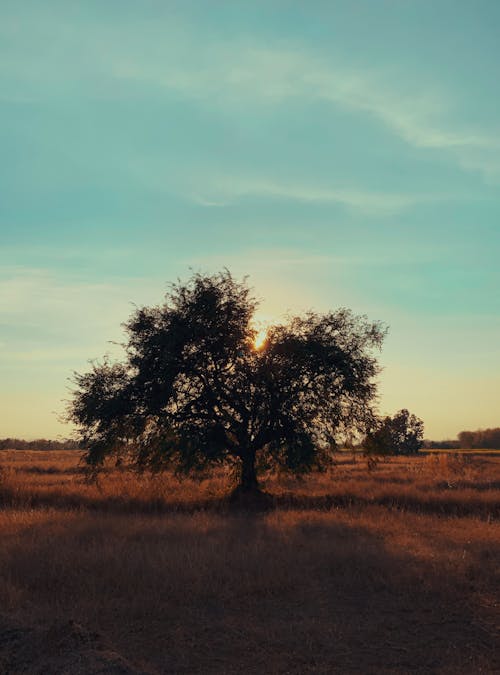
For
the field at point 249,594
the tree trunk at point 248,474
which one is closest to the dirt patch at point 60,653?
the field at point 249,594

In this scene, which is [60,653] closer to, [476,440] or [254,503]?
[254,503]

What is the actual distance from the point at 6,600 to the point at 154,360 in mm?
15121

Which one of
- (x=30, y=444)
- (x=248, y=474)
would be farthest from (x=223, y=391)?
(x=30, y=444)

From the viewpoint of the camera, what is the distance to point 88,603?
10305 mm

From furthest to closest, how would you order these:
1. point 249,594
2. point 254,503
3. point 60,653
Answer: point 254,503, point 249,594, point 60,653

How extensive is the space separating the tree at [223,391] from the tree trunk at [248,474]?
0.14 feet

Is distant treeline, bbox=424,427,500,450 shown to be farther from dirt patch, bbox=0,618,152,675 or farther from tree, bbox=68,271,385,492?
dirt patch, bbox=0,618,152,675

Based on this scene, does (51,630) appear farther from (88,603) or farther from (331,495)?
(331,495)

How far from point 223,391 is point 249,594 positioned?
1425 centimetres

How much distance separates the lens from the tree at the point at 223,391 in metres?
24.9

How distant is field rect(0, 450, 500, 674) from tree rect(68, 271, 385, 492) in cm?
588

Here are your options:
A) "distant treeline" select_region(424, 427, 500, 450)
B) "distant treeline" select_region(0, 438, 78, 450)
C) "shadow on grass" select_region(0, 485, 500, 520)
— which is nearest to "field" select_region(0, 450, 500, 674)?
"shadow on grass" select_region(0, 485, 500, 520)

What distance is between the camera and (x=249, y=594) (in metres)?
11.1

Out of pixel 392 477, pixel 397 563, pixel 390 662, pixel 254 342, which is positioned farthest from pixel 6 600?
pixel 392 477
